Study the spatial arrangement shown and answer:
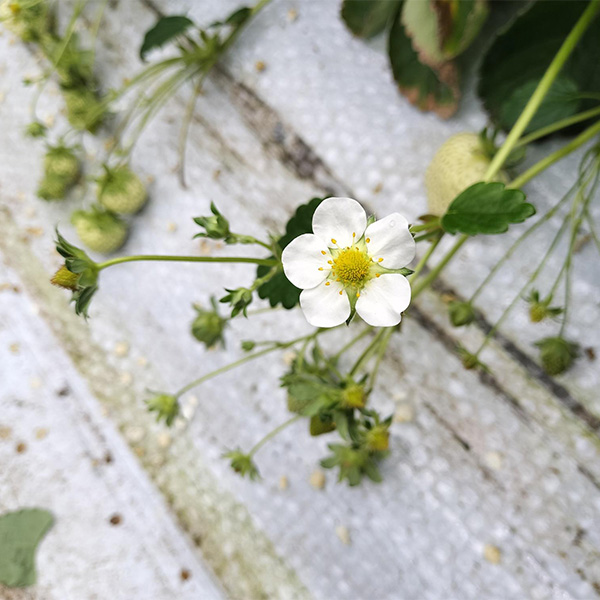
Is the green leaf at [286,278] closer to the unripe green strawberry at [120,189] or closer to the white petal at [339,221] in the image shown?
the white petal at [339,221]

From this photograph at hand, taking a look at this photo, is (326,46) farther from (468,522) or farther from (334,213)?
(468,522)

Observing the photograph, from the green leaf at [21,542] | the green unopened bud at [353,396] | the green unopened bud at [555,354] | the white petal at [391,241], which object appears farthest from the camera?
the green leaf at [21,542]

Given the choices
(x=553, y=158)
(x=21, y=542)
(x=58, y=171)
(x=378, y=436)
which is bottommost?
→ (x=21, y=542)

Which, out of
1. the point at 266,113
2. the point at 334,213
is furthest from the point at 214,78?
the point at 334,213

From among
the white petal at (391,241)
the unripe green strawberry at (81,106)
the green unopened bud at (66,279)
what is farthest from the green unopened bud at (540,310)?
the unripe green strawberry at (81,106)

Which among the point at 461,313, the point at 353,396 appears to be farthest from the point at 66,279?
the point at 461,313

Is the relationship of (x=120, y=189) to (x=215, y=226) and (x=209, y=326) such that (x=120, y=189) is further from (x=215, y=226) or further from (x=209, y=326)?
(x=215, y=226)
